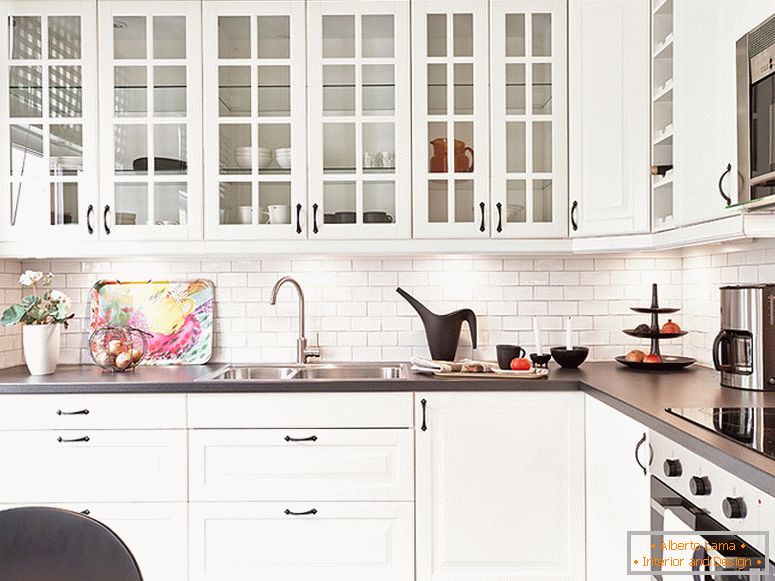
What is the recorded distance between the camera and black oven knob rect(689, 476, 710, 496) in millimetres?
1495

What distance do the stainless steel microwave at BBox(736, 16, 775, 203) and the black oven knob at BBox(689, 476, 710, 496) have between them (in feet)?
2.33

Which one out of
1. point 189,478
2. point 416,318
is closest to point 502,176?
point 416,318

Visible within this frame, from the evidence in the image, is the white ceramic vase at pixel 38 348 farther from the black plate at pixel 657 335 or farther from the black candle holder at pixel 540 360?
the black plate at pixel 657 335

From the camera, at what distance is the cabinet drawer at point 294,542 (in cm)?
262

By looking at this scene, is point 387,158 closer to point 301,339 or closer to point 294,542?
point 301,339

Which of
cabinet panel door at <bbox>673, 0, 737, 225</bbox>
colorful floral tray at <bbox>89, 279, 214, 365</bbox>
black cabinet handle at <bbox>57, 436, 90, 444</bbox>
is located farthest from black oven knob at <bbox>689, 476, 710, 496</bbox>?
colorful floral tray at <bbox>89, 279, 214, 365</bbox>

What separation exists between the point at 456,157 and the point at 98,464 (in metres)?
1.82

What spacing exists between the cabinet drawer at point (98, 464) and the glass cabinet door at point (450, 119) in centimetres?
132

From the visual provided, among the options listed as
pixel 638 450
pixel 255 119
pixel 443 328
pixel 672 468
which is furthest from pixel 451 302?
pixel 672 468

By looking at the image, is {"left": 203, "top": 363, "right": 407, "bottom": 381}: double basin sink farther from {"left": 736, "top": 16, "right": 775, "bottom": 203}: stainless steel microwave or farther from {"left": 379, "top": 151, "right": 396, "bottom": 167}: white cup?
{"left": 736, "top": 16, "right": 775, "bottom": 203}: stainless steel microwave

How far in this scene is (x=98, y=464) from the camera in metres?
Answer: 2.63

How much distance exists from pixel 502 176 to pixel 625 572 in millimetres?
1560

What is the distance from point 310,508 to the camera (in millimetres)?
2619

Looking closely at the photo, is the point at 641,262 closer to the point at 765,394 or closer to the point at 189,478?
the point at 765,394
